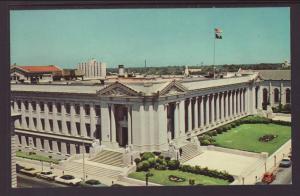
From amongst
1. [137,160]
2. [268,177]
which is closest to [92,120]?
[137,160]

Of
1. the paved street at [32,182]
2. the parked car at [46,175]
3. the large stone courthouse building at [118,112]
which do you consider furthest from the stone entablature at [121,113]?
the paved street at [32,182]

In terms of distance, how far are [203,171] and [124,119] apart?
2.16 m

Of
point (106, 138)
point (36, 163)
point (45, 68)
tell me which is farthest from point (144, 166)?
Answer: point (45, 68)

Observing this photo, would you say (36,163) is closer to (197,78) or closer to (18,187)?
(18,187)

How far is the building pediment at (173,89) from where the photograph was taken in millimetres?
9562

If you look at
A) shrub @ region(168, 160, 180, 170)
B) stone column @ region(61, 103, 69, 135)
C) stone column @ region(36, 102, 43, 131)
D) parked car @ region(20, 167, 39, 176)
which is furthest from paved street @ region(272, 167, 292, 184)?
stone column @ region(36, 102, 43, 131)

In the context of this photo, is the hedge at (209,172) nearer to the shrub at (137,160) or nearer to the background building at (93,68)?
the shrub at (137,160)

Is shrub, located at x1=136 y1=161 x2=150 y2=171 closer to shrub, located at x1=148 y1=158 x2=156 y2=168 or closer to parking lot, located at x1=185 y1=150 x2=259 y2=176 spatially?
shrub, located at x1=148 y1=158 x2=156 y2=168

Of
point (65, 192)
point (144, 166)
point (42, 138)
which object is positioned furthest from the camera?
point (42, 138)

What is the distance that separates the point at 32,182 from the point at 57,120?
1.59 metres

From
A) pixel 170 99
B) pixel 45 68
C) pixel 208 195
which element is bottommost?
pixel 208 195

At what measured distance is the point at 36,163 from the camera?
976 cm

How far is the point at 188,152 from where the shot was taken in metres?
9.76

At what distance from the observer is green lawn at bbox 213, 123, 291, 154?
9.75 meters
